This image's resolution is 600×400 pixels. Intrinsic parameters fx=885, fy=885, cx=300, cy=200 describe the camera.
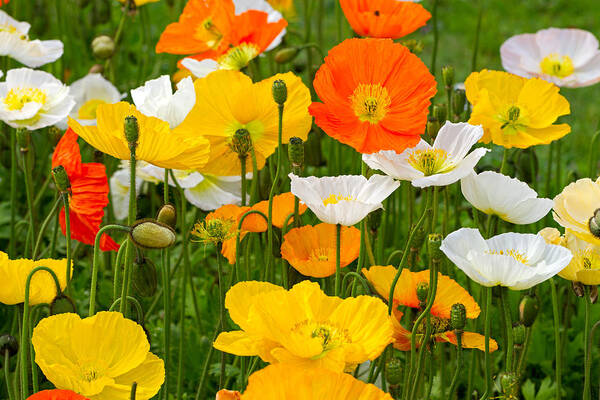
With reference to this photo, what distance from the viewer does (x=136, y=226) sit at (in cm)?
118

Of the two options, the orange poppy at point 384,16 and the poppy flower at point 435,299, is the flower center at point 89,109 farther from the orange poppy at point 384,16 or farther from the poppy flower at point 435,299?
the poppy flower at point 435,299

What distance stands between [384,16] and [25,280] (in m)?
0.88

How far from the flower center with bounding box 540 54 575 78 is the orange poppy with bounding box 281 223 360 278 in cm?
111

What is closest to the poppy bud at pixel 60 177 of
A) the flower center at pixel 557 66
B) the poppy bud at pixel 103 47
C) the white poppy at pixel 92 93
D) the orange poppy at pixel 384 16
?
the orange poppy at pixel 384 16

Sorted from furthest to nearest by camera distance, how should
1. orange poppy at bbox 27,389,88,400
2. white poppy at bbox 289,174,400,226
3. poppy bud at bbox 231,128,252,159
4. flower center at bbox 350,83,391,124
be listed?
poppy bud at bbox 231,128,252,159
flower center at bbox 350,83,391,124
white poppy at bbox 289,174,400,226
orange poppy at bbox 27,389,88,400

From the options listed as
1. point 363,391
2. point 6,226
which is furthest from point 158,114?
point 6,226

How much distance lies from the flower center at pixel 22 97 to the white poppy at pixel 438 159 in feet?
2.61

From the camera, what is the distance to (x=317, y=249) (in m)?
1.45

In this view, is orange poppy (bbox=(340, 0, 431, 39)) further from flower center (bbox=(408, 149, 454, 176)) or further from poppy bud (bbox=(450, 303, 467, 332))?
poppy bud (bbox=(450, 303, 467, 332))

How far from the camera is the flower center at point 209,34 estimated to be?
2.01m

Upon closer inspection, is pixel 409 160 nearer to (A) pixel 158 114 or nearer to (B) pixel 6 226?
(A) pixel 158 114

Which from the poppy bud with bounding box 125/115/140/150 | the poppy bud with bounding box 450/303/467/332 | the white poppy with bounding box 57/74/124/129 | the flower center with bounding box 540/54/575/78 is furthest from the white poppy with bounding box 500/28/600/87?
the poppy bud with bounding box 125/115/140/150

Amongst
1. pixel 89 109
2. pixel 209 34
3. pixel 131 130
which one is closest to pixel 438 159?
pixel 131 130

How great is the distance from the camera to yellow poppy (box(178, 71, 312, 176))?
154 centimetres
